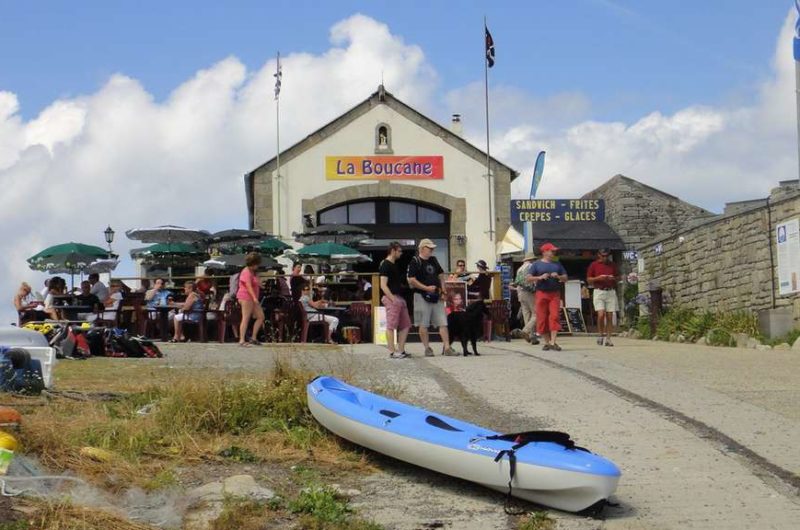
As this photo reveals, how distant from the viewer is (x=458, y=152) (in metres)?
28.5

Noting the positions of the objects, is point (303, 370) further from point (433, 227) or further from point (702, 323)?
point (433, 227)

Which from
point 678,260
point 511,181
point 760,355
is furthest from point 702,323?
point 511,181

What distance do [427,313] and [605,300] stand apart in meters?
3.98

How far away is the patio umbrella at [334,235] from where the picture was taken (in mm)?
23297

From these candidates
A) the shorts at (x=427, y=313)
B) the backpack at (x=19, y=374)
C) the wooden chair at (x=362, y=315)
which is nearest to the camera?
the backpack at (x=19, y=374)

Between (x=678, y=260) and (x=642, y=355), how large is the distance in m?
8.43

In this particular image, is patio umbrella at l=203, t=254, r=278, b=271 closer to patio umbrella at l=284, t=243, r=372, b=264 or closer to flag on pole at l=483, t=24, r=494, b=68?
patio umbrella at l=284, t=243, r=372, b=264

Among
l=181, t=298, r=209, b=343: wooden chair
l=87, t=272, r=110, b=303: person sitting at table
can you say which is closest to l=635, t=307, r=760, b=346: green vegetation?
l=181, t=298, r=209, b=343: wooden chair

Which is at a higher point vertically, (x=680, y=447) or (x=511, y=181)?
(x=511, y=181)

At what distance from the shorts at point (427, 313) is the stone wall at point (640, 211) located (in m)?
17.4

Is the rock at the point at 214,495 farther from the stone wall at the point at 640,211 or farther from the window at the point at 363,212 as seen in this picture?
the stone wall at the point at 640,211

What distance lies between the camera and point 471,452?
20.2 ft

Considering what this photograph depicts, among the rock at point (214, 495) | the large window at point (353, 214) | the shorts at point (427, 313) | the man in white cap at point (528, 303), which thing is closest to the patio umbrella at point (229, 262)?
the man in white cap at point (528, 303)

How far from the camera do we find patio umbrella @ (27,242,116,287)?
20484mm
